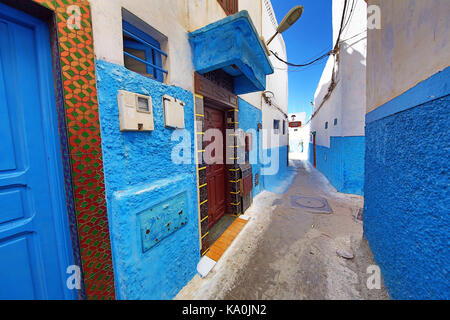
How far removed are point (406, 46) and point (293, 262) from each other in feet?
10.3

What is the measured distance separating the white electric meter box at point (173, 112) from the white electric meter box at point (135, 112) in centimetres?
22

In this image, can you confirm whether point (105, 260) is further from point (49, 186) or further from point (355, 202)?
point (355, 202)

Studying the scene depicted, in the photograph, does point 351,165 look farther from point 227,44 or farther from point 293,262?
point 227,44

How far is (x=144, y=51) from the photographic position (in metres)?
1.89

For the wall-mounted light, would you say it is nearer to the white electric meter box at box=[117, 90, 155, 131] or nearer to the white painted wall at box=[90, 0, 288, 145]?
the white painted wall at box=[90, 0, 288, 145]

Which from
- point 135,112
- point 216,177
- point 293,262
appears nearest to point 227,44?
point 135,112

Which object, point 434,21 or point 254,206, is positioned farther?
point 254,206

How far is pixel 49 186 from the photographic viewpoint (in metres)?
1.22

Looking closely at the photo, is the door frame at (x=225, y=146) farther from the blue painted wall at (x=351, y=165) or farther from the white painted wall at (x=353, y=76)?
the white painted wall at (x=353, y=76)

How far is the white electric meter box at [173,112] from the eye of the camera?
1.80 meters

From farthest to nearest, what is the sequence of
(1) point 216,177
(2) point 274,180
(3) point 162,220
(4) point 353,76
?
(2) point 274,180
(4) point 353,76
(1) point 216,177
(3) point 162,220

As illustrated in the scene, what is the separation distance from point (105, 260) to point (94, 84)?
5.13ft

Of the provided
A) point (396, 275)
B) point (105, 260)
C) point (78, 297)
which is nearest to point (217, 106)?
point (105, 260)

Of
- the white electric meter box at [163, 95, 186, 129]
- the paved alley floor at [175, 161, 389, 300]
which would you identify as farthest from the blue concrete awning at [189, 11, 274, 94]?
the paved alley floor at [175, 161, 389, 300]
